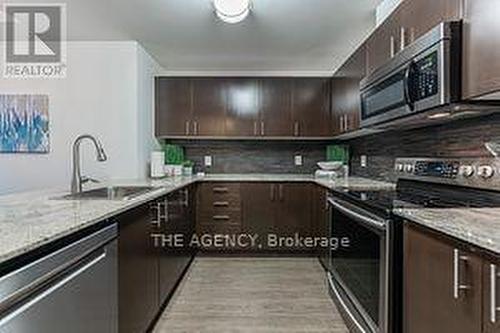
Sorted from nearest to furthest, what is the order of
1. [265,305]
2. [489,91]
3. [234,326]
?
[489,91] < [234,326] < [265,305]

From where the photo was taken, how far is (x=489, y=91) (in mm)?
1758

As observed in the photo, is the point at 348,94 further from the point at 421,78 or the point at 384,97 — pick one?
the point at 421,78

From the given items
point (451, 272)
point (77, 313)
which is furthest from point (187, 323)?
point (451, 272)

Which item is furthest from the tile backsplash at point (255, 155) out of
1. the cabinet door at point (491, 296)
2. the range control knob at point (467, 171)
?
the cabinet door at point (491, 296)

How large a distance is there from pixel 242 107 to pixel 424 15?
3.33 m

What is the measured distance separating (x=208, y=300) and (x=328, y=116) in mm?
2786

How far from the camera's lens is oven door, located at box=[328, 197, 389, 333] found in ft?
6.82

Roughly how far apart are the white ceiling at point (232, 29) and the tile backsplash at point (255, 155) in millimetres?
1002

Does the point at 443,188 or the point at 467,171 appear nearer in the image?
the point at 467,171

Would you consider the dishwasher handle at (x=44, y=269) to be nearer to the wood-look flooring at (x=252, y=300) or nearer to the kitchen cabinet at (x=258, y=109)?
the wood-look flooring at (x=252, y=300)

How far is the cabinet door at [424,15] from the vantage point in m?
2.05

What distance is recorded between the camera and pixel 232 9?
330 centimetres

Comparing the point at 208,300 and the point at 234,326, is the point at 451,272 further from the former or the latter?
the point at 208,300

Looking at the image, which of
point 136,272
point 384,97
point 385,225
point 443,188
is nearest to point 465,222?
point 385,225
